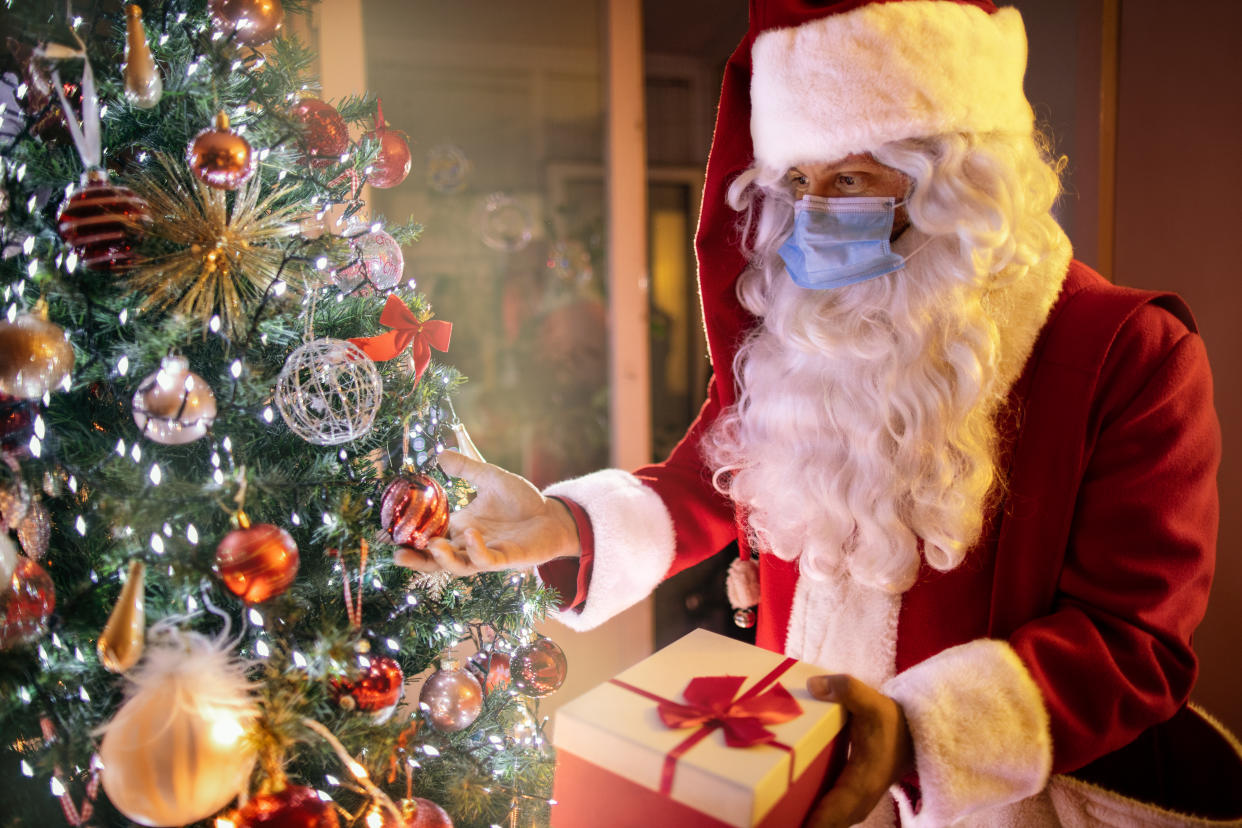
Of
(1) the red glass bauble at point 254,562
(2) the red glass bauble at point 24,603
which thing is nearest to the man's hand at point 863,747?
(1) the red glass bauble at point 254,562

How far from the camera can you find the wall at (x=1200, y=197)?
1.88 metres

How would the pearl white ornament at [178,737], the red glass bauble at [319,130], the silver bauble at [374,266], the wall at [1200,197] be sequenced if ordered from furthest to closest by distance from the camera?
the wall at [1200,197] → the silver bauble at [374,266] → the red glass bauble at [319,130] → the pearl white ornament at [178,737]

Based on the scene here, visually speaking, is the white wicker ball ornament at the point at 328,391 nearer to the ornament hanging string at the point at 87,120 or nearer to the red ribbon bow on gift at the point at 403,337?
the red ribbon bow on gift at the point at 403,337

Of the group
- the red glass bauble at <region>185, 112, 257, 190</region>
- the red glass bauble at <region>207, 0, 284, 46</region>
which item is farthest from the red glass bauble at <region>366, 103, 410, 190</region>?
the red glass bauble at <region>185, 112, 257, 190</region>

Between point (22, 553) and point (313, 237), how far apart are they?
53 cm

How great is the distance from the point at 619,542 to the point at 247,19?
893 millimetres

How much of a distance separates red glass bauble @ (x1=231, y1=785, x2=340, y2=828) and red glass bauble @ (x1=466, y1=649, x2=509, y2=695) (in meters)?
0.35

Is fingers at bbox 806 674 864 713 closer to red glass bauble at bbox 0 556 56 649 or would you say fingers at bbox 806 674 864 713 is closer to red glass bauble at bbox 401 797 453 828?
red glass bauble at bbox 401 797 453 828

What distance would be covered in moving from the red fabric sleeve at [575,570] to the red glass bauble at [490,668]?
13 centimetres

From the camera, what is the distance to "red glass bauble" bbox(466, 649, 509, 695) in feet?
4.00

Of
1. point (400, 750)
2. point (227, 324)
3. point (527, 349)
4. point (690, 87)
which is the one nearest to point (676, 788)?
point (400, 750)

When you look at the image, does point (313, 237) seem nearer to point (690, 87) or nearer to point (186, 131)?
point (186, 131)

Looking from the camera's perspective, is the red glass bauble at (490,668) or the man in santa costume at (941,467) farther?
the red glass bauble at (490,668)

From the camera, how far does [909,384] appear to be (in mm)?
1117
